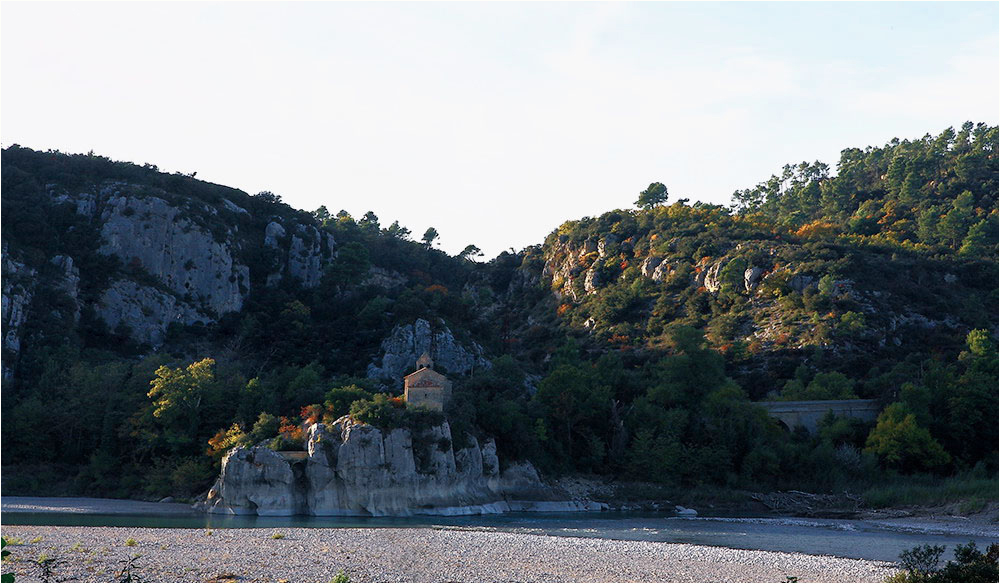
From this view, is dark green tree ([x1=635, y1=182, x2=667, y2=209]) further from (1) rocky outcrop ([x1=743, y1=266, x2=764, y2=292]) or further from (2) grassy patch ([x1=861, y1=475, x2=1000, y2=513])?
(2) grassy patch ([x1=861, y1=475, x2=1000, y2=513])

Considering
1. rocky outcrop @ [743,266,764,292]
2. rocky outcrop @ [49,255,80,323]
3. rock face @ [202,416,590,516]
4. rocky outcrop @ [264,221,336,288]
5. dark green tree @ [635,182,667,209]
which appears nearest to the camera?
rock face @ [202,416,590,516]

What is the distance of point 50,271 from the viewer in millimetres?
89812

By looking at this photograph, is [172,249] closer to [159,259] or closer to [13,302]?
[159,259]

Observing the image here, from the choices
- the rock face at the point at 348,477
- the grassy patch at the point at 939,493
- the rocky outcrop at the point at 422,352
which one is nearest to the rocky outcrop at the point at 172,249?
the rocky outcrop at the point at 422,352

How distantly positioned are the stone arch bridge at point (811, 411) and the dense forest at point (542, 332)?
1600mm

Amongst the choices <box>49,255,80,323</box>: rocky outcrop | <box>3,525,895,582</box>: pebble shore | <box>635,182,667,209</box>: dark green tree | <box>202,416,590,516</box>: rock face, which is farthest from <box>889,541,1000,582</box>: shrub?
<box>635,182,667,209</box>: dark green tree

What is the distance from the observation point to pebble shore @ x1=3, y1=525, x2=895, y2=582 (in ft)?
105

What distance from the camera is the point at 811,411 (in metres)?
77.3

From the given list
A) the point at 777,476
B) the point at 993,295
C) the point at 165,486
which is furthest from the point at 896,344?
the point at 165,486

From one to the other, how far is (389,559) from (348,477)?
20266 millimetres

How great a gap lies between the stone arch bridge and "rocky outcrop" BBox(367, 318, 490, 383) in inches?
1020

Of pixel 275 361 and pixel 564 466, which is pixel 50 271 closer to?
pixel 275 361

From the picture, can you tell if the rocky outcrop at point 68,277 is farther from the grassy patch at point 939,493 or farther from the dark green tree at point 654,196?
the dark green tree at point 654,196

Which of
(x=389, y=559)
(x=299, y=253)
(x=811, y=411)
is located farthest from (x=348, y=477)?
(x=299, y=253)
